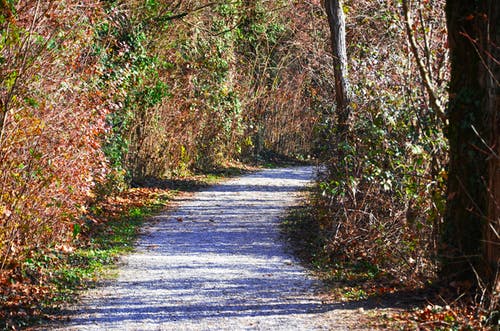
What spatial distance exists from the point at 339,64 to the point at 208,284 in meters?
5.56

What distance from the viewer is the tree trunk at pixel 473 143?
7.61 metres

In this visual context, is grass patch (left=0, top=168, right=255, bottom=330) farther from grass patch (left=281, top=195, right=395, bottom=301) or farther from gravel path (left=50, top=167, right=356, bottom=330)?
grass patch (left=281, top=195, right=395, bottom=301)

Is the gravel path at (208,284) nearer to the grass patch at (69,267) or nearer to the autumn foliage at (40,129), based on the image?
the grass patch at (69,267)

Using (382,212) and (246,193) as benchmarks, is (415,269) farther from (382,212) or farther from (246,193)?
(246,193)

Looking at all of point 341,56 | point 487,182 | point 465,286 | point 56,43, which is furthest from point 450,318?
point 341,56

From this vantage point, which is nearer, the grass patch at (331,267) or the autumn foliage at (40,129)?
the autumn foliage at (40,129)

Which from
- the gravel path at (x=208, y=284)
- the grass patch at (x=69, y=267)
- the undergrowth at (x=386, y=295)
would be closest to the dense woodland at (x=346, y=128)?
the undergrowth at (x=386, y=295)

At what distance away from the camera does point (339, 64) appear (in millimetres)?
13727

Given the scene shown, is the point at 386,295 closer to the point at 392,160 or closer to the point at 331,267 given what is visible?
the point at 331,267

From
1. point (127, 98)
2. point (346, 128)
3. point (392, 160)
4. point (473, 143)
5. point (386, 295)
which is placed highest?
point (127, 98)

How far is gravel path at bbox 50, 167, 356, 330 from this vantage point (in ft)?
26.8

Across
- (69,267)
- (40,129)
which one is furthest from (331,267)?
(40,129)

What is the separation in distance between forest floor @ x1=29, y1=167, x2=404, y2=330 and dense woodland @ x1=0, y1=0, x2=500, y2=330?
106 centimetres

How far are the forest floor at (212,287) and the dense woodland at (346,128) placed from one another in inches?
41.7
